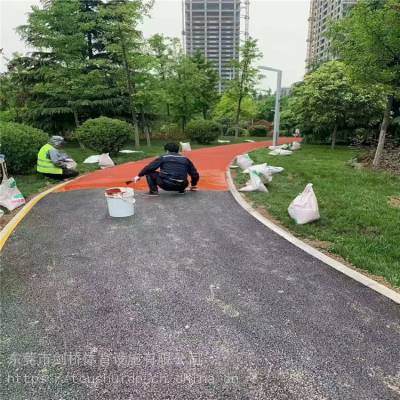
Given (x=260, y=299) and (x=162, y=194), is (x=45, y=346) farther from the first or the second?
(x=162, y=194)

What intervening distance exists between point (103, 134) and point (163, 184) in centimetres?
612

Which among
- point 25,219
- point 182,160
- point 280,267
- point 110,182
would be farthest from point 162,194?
point 280,267

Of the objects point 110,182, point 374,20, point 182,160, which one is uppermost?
point 374,20

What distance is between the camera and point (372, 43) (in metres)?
8.22

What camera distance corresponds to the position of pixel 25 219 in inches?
220

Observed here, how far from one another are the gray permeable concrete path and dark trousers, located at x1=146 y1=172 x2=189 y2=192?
98.3 inches

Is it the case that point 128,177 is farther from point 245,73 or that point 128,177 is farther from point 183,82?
point 245,73

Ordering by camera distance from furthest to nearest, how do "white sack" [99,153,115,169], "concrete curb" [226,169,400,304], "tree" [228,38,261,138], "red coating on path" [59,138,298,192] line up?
"tree" [228,38,261,138] < "white sack" [99,153,115,169] < "red coating on path" [59,138,298,192] < "concrete curb" [226,169,400,304]

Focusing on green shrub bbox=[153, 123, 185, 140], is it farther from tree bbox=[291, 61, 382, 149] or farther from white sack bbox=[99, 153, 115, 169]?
white sack bbox=[99, 153, 115, 169]

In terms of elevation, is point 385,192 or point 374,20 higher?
point 374,20

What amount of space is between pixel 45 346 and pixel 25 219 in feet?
12.3

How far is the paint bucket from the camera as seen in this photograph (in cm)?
548

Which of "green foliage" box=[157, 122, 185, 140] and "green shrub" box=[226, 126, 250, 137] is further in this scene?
"green shrub" box=[226, 126, 250, 137]

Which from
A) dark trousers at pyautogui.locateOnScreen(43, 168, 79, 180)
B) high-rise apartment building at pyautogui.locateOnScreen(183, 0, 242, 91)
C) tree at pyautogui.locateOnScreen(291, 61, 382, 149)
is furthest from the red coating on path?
high-rise apartment building at pyautogui.locateOnScreen(183, 0, 242, 91)
